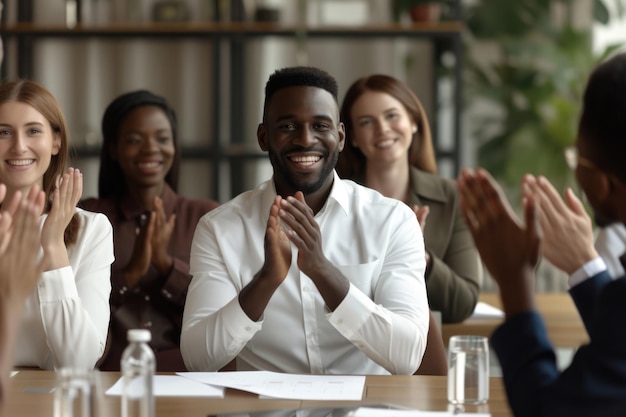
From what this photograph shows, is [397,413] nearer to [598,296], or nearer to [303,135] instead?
[598,296]

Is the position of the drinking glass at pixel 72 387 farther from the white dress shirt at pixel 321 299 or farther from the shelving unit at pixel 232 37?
the shelving unit at pixel 232 37

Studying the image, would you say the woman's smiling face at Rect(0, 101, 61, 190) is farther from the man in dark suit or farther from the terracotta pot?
the terracotta pot

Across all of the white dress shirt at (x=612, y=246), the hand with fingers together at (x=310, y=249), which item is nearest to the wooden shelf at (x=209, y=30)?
the white dress shirt at (x=612, y=246)

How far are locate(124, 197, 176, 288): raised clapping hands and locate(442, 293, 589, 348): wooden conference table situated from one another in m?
0.99

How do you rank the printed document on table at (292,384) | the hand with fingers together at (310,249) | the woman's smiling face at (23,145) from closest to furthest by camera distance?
the printed document on table at (292,384) < the hand with fingers together at (310,249) < the woman's smiling face at (23,145)

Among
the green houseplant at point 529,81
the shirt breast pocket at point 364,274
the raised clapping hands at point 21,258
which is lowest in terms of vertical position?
the shirt breast pocket at point 364,274

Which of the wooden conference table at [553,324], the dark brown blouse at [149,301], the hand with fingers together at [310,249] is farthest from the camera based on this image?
the wooden conference table at [553,324]

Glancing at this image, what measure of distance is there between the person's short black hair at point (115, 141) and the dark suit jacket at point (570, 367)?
2497 millimetres

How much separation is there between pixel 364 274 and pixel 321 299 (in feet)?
0.43

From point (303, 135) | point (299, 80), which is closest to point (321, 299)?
point (303, 135)

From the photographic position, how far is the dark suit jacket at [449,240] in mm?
3404

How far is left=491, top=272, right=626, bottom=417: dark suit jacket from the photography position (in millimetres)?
1479

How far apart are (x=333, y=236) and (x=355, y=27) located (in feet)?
9.78

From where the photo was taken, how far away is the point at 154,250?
11.3ft
